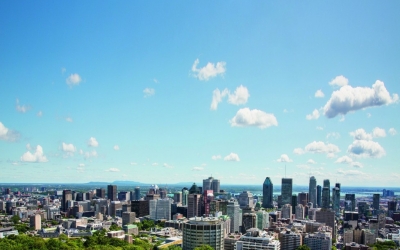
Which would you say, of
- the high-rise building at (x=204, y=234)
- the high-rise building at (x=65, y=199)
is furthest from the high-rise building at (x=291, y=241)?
the high-rise building at (x=65, y=199)

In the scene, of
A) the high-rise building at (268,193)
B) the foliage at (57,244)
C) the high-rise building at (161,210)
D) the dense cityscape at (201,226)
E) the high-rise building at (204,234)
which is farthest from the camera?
the high-rise building at (268,193)

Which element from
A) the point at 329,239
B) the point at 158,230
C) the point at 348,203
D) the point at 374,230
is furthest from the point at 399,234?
the point at 348,203

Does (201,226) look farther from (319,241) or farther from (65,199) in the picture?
(65,199)

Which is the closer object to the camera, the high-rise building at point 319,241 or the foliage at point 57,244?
the foliage at point 57,244

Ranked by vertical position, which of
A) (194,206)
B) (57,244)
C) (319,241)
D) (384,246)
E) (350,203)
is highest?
(57,244)

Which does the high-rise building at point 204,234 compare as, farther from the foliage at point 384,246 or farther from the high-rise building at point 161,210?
the high-rise building at point 161,210

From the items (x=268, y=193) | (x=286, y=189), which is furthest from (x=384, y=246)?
(x=268, y=193)

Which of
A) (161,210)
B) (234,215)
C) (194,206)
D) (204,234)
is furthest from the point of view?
(161,210)
